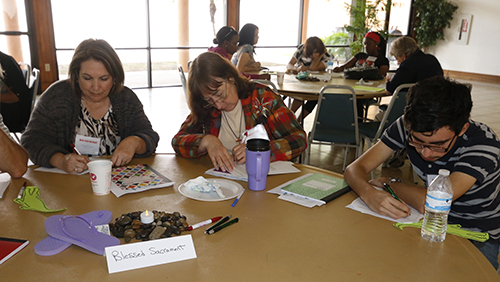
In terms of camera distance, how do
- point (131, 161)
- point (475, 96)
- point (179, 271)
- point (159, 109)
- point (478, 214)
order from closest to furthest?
point (179, 271), point (478, 214), point (131, 161), point (159, 109), point (475, 96)

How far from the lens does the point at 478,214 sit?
152 centimetres

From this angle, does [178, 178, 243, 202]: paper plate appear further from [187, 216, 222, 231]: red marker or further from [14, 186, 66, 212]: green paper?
[14, 186, 66, 212]: green paper

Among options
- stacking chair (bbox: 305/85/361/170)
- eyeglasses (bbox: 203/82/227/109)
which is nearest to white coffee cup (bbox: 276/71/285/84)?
stacking chair (bbox: 305/85/361/170)

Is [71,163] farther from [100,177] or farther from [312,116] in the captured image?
[312,116]

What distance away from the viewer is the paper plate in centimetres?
142

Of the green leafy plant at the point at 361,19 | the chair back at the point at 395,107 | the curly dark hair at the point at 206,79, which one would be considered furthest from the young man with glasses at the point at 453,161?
the green leafy plant at the point at 361,19

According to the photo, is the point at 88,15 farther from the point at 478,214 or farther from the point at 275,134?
the point at 478,214

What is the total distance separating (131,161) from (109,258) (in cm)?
90

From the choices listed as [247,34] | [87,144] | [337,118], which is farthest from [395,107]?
[247,34]

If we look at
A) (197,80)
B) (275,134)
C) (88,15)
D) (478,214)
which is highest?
(88,15)

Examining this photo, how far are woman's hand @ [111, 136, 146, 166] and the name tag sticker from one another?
768 millimetres

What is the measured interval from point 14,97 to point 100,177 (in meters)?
2.69

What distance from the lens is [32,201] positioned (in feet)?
4.45

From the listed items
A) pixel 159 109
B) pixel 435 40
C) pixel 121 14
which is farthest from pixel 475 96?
pixel 121 14
